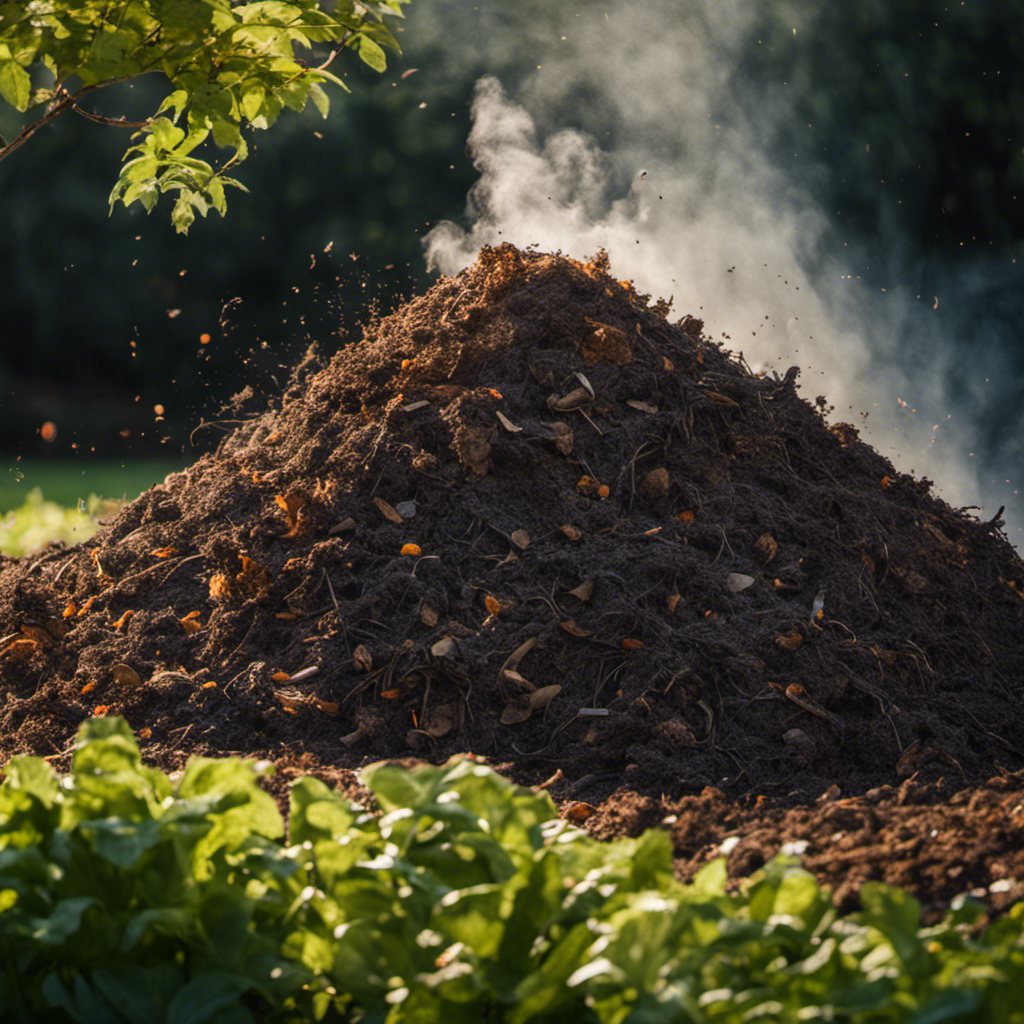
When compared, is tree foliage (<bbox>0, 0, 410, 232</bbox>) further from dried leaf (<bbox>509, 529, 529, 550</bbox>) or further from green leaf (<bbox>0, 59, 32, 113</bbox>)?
dried leaf (<bbox>509, 529, 529, 550</bbox>)

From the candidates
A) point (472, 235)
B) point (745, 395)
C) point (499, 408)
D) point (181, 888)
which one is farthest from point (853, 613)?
point (472, 235)

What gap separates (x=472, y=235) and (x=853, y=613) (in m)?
3.75

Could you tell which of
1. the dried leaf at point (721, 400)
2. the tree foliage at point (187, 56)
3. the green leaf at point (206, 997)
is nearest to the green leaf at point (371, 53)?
the tree foliage at point (187, 56)

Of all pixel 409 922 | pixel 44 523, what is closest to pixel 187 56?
pixel 409 922

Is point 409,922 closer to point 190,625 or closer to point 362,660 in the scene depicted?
point 362,660

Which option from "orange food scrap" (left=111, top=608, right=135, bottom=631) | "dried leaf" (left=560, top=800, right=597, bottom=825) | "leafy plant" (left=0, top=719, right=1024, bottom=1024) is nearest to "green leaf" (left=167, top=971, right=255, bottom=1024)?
"leafy plant" (left=0, top=719, right=1024, bottom=1024)

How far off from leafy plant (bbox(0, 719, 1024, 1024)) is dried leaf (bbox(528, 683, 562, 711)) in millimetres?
1298

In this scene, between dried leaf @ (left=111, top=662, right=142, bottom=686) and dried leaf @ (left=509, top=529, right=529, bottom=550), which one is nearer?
dried leaf @ (left=111, top=662, right=142, bottom=686)

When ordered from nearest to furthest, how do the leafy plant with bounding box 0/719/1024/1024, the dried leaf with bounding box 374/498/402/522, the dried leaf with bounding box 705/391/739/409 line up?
the leafy plant with bounding box 0/719/1024/1024
the dried leaf with bounding box 374/498/402/522
the dried leaf with bounding box 705/391/739/409

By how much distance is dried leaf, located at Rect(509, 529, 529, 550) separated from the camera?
3.47 meters

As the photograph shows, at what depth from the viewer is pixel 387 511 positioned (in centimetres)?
360

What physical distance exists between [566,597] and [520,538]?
0.31 metres

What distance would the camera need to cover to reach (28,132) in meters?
3.25

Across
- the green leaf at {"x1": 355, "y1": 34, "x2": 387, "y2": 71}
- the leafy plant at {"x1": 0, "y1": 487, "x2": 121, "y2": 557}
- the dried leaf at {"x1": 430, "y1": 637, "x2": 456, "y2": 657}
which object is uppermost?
the leafy plant at {"x1": 0, "y1": 487, "x2": 121, "y2": 557}
